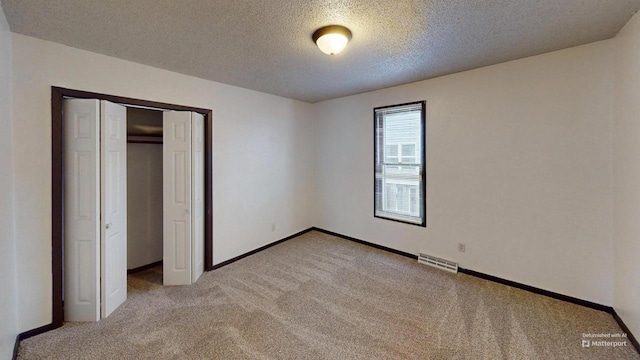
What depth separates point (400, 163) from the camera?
12.9 feet

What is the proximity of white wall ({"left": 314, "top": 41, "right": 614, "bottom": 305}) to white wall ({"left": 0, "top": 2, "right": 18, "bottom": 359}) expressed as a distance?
13.1 ft

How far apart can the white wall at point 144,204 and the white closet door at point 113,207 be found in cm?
86

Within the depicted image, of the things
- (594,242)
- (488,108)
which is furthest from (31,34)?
(594,242)

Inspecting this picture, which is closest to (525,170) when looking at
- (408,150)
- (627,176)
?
(627,176)

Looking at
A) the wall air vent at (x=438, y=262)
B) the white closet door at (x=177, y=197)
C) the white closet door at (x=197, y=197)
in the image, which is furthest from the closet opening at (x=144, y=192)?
the wall air vent at (x=438, y=262)

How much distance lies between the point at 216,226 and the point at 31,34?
2.50 m

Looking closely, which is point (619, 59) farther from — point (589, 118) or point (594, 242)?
point (594, 242)

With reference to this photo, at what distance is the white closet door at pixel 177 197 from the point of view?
3.02 metres

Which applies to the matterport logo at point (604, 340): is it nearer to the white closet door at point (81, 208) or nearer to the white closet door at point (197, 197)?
the white closet door at point (197, 197)

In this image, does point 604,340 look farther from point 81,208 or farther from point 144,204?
point 144,204

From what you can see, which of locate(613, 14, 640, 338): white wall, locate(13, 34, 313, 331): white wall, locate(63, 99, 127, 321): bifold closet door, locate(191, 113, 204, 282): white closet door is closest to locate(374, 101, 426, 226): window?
locate(13, 34, 313, 331): white wall

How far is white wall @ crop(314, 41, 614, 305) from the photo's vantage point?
96.7 inches

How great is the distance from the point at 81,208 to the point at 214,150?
1.49 m

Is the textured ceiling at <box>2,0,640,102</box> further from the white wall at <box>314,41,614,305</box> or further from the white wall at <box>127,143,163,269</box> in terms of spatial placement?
the white wall at <box>127,143,163,269</box>
